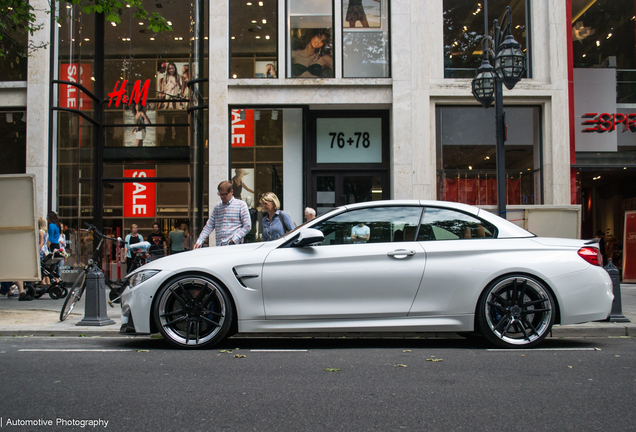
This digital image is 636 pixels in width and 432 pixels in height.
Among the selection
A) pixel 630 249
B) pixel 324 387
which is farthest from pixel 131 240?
pixel 630 249

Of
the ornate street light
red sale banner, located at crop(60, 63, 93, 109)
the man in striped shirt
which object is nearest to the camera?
the man in striped shirt

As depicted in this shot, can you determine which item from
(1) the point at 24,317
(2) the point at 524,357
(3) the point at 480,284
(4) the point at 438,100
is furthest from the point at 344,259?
(4) the point at 438,100

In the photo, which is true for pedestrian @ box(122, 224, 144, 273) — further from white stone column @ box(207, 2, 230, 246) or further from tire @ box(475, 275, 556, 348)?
tire @ box(475, 275, 556, 348)

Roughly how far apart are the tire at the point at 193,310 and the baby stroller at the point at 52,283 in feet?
23.1

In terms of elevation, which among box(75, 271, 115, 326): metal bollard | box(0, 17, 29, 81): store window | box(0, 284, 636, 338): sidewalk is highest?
box(0, 17, 29, 81): store window

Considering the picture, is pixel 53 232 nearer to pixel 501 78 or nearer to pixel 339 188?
pixel 339 188

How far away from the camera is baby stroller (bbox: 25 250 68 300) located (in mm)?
11922

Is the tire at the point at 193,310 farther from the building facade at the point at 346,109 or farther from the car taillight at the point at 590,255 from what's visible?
the building facade at the point at 346,109

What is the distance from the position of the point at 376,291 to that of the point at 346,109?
10.1 meters

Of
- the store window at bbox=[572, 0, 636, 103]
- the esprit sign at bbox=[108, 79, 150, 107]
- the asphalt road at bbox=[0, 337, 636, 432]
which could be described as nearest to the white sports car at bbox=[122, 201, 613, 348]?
the asphalt road at bbox=[0, 337, 636, 432]

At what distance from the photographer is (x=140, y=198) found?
1627 centimetres

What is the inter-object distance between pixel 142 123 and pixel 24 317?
29.2ft

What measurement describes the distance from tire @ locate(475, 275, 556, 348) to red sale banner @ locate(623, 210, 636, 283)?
1064 centimetres

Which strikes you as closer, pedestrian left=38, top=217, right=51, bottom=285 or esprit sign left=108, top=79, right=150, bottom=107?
pedestrian left=38, top=217, right=51, bottom=285
